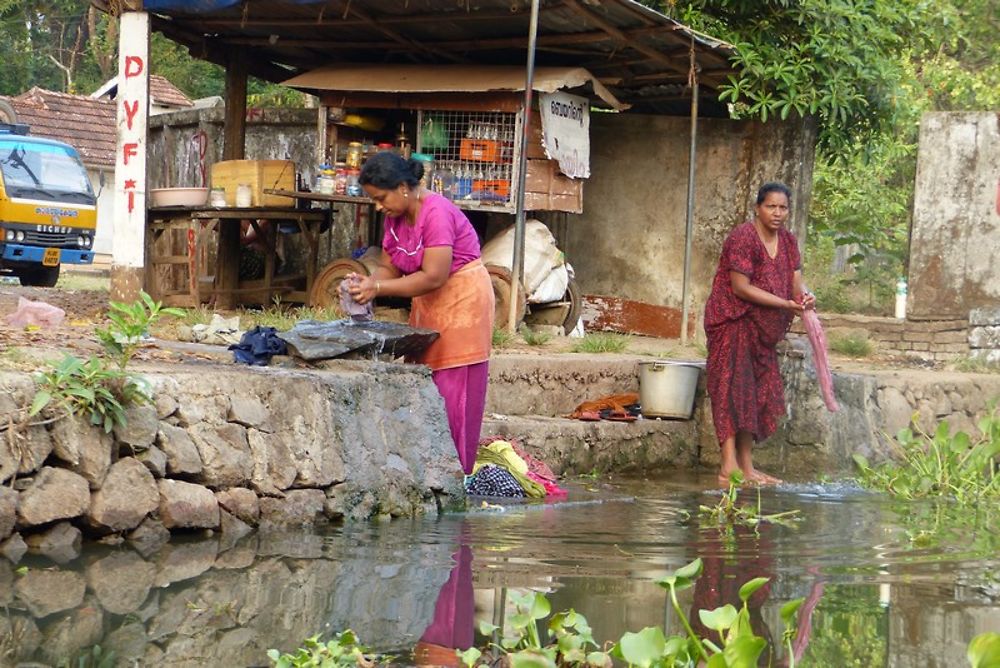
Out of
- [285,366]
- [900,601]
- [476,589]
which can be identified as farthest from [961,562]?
[285,366]

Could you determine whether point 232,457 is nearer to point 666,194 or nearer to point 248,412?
point 248,412

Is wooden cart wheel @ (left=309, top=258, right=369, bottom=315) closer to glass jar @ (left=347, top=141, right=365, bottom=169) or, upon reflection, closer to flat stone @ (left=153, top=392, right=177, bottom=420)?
glass jar @ (left=347, top=141, right=365, bottom=169)

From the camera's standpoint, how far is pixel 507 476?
26.6ft

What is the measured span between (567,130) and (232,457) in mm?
6915

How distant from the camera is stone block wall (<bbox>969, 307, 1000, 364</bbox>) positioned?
14.1 m

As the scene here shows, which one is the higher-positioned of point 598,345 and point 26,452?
point 598,345

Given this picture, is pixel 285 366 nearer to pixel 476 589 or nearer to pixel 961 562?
pixel 476 589

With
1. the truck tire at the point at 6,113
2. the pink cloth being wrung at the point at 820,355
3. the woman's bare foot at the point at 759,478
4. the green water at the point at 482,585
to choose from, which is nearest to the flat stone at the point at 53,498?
the green water at the point at 482,585

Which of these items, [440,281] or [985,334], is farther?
[985,334]

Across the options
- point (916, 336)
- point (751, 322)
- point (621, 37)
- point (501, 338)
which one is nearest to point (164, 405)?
point (751, 322)

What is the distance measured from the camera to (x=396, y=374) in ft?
24.1

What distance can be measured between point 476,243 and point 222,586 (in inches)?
104

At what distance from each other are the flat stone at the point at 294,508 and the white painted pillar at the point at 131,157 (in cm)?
521

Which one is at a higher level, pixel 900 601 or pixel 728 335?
pixel 728 335
